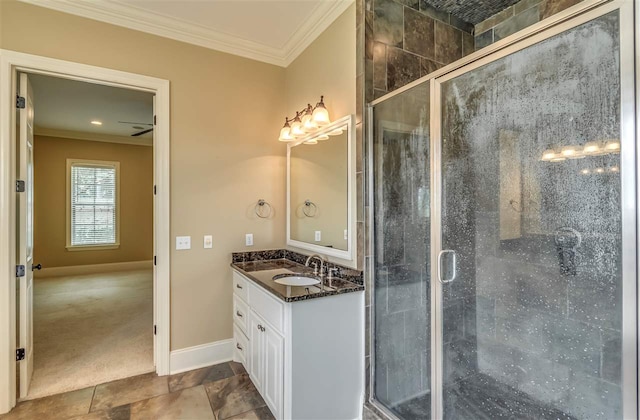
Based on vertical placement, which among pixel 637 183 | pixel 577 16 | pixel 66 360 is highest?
pixel 577 16

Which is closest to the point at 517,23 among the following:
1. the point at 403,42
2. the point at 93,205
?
the point at 403,42

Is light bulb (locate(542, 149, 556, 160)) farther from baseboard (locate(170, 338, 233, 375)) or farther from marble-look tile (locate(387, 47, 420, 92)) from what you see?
baseboard (locate(170, 338, 233, 375))

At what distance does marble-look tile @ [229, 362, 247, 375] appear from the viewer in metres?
2.67

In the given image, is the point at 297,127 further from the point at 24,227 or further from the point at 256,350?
the point at 24,227

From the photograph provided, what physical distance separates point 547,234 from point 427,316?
80cm

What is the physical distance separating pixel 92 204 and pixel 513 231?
7.57 metres

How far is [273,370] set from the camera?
2000 mm

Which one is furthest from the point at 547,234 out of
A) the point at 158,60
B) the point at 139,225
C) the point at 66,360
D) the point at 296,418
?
the point at 139,225

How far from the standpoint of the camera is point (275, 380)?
1.97 meters

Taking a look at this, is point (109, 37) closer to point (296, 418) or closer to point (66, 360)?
point (66, 360)

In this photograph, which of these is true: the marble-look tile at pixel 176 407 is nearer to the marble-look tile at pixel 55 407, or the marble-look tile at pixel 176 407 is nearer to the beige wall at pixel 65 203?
the marble-look tile at pixel 55 407

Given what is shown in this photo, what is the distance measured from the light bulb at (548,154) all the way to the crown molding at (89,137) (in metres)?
7.17

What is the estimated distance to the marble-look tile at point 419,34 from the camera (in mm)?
2332

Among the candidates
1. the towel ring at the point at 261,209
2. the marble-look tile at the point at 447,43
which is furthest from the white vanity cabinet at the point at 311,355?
the marble-look tile at the point at 447,43
